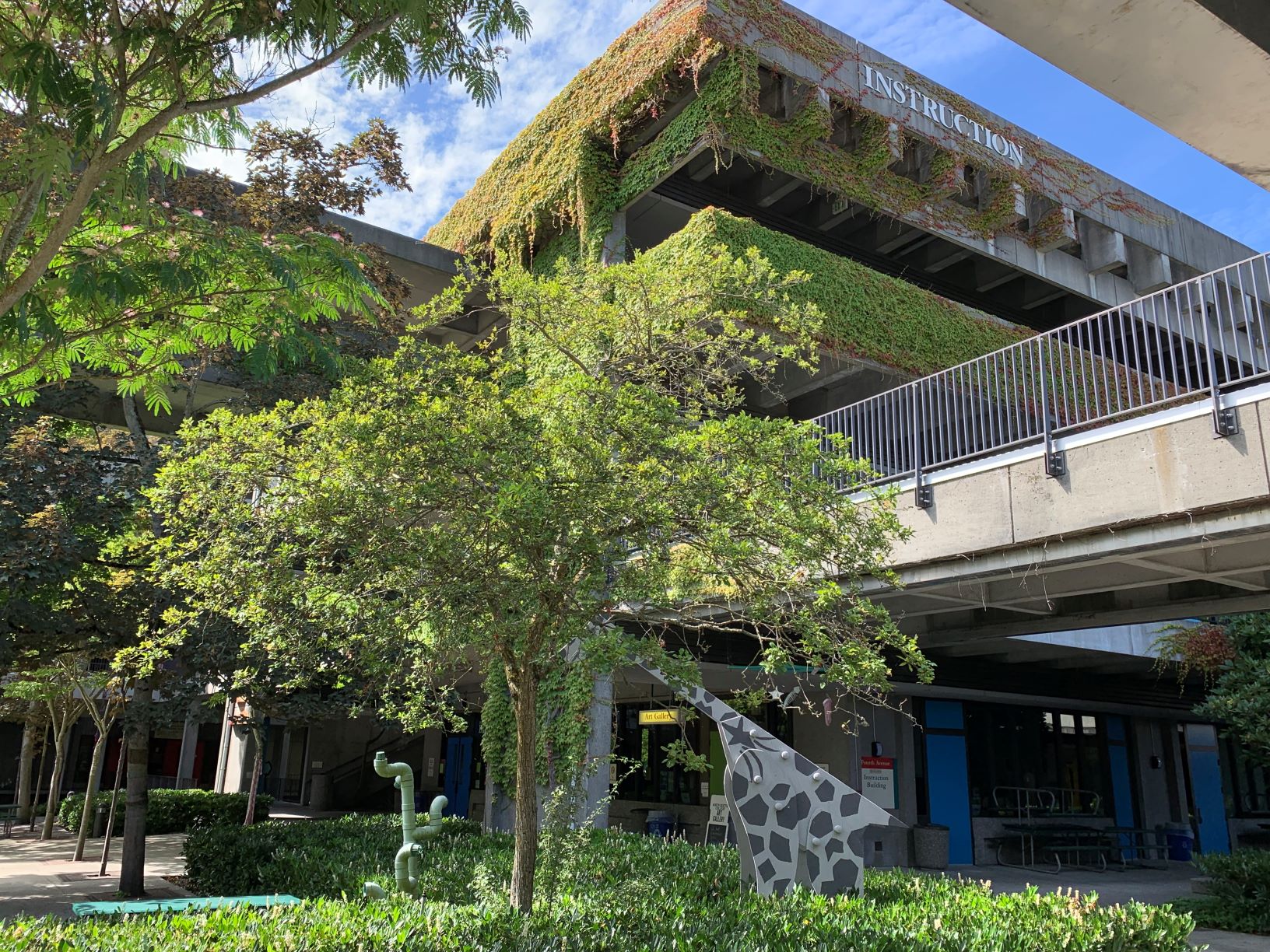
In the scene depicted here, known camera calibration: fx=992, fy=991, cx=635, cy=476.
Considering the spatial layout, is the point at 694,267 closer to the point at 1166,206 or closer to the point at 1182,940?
the point at 1182,940

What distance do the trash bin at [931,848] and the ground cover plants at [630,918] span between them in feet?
33.9

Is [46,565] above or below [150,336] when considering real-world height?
below

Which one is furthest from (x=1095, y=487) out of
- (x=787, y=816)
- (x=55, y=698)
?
Result: (x=55, y=698)

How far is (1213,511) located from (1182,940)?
11.1 ft

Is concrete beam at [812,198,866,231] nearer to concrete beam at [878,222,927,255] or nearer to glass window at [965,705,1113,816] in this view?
concrete beam at [878,222,927,255]

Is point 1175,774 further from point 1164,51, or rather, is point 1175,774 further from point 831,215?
point 1164,51

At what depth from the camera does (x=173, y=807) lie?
24.8m

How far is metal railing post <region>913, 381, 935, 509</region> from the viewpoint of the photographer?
10773mm

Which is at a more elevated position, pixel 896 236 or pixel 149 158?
pixel 896 236

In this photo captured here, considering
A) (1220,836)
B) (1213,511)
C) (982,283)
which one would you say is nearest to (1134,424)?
(1213,511)

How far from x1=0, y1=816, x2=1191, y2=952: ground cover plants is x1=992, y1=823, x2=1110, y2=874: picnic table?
1297 centimetres

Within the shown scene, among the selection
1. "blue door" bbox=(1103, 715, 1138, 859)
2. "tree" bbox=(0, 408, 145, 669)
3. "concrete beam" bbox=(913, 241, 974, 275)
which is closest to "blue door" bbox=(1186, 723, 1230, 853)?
"blue door" bbox=(1103, 715, 1138, 859)

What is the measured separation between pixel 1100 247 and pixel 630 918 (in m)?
21.1

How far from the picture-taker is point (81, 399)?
544 inches
